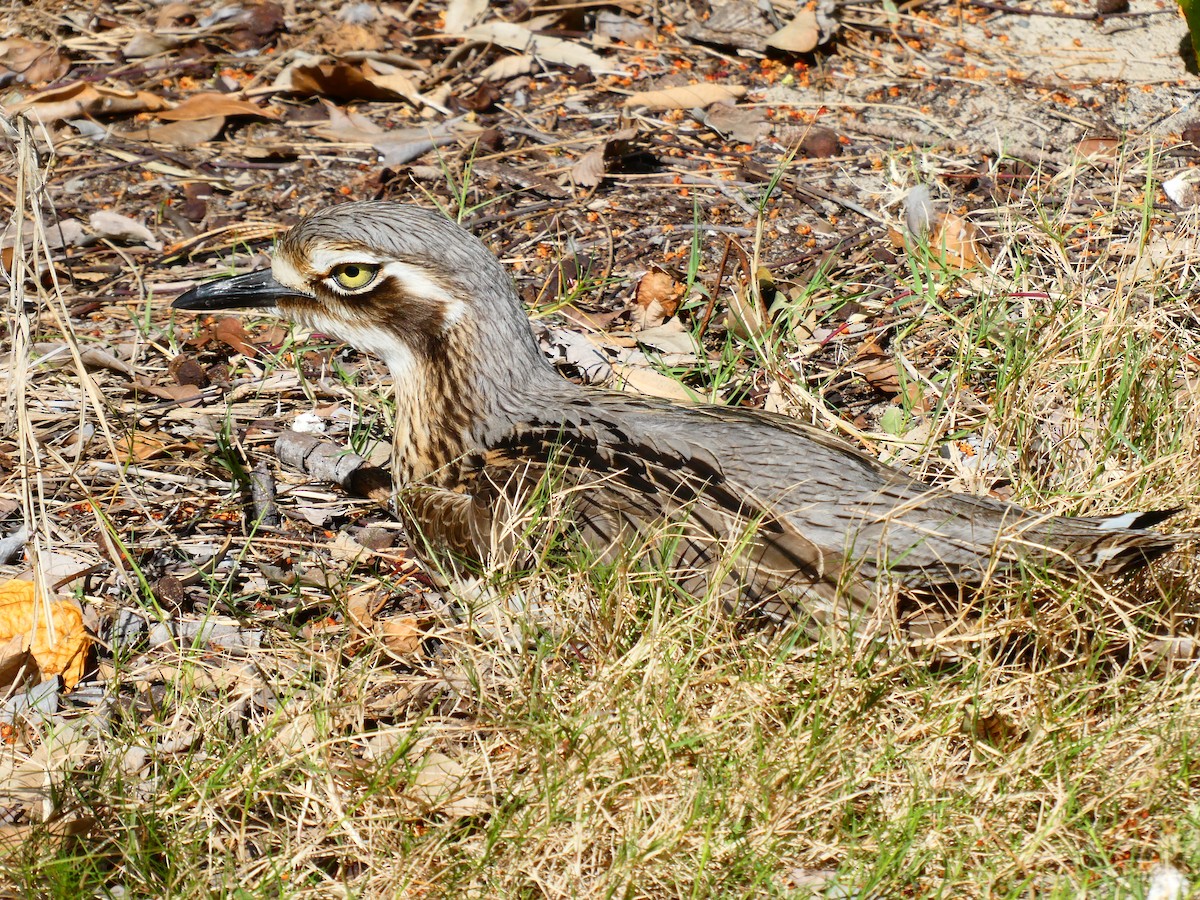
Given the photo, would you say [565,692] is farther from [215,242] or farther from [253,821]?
[215,242]

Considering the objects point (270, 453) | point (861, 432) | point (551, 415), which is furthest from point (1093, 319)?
point (270, 453)

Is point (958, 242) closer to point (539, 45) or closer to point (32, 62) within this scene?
point (539, 45)

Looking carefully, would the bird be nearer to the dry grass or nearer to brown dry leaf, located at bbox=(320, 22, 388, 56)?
the dry grass

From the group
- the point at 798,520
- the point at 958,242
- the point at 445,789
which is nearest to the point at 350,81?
the point at 958,242

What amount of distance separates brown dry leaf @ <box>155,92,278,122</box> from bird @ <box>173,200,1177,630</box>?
2049 millimetres

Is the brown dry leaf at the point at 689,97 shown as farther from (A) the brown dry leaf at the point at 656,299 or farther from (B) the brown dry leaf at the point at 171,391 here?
(B) the brown dry leaf at the point at 171,391

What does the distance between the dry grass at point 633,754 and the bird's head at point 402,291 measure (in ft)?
2.69

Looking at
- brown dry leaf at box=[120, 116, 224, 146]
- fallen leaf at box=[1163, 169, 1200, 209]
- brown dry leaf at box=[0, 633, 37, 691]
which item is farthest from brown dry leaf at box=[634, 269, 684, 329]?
brown dry leaf at box=[0, 633, 37, 691]

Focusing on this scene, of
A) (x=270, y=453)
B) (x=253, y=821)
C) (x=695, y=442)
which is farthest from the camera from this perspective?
(x=270, y=453)

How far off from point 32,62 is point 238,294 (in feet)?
9.25

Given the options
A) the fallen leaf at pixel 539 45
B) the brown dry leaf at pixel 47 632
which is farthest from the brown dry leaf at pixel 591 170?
the brown dry leaf at pixel 47 632

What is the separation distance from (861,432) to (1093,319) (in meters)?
0.78

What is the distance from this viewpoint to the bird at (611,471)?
3.33 metres

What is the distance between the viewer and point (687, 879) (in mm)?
2777
